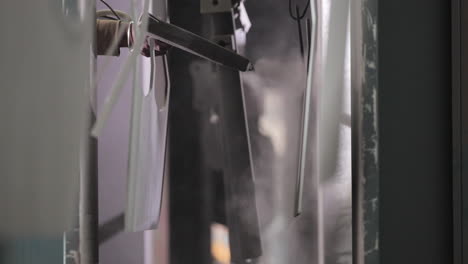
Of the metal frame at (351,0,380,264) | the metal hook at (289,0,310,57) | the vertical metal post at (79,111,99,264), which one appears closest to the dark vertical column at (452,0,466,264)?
the metal frame at (351,0,380,264)

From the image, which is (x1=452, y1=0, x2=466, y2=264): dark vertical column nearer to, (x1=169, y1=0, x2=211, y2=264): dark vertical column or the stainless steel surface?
(x1=169, y1=0, x2=211, y2=264): dark vertical column

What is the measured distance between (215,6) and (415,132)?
49cm

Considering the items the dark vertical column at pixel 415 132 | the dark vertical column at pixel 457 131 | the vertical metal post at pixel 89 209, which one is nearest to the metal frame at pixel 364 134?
the dark vertical column at pixel 415 132

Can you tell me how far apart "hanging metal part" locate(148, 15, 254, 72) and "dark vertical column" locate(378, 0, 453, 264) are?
0.98ft

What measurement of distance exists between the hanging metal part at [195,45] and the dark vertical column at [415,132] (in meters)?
0.30

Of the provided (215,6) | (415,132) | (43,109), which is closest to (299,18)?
(215,6)

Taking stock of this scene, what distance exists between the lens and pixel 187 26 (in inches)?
33.6

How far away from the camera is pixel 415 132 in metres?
0.97

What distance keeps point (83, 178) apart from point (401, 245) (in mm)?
641

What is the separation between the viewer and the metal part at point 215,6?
0.87 m

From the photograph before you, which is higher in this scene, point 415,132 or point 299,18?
point 299,18

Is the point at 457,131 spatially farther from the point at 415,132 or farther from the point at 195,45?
the point at 195,45

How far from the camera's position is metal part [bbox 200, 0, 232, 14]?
0.87m

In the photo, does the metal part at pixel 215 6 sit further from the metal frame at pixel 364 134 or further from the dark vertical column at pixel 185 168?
the metal frame at pixel 364 134
